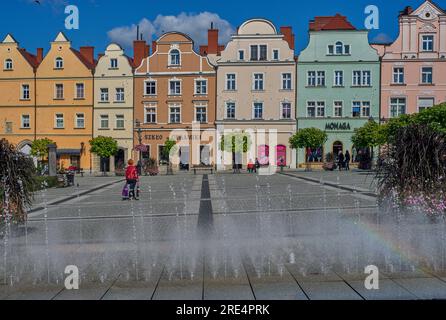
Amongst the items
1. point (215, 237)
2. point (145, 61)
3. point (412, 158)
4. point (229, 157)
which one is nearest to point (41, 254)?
point (215, 237)

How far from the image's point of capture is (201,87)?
44906mm

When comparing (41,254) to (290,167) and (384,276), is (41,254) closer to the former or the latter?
(384,276)

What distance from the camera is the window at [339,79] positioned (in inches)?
1694

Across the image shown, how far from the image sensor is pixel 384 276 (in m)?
5.95

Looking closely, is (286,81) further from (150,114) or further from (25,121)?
(25,121)

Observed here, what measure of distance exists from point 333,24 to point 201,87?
43.5ft

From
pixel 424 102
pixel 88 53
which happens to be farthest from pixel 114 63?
pixel 424 102

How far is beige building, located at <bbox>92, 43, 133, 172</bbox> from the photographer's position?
4522cm

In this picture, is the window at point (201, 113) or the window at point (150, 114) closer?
the window at point (201, 113)

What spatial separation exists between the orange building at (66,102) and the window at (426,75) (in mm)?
30059

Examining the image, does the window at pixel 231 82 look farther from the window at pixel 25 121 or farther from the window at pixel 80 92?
the window at pixel 25 121

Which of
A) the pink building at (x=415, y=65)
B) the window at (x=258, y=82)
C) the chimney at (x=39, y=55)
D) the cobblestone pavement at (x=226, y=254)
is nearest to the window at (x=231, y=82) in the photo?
the window at (x=258, y=82)

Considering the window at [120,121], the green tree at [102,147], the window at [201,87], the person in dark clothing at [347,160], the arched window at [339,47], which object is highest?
the arched window at [339,47]

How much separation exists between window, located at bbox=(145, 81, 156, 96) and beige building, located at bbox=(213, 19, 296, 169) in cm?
629
